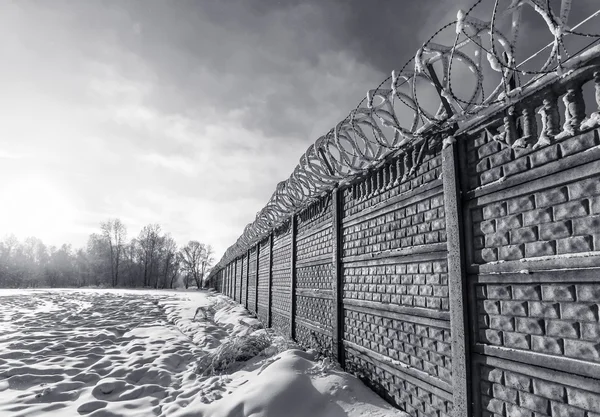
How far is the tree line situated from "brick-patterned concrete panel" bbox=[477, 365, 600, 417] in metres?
49.5

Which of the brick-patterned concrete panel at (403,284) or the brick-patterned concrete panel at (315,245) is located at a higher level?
the brick-patterned concrete panel at (315,245)

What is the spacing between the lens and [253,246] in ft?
39.2

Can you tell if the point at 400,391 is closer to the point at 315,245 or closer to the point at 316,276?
the point at 316,276

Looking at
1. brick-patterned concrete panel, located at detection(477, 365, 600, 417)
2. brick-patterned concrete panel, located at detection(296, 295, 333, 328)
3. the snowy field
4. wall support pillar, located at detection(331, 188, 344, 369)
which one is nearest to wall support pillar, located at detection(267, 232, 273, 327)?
the snowy field

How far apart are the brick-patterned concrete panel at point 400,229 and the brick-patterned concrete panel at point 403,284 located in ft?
0.66

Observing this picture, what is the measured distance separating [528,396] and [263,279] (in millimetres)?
8414

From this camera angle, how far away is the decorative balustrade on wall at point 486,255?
1756mm

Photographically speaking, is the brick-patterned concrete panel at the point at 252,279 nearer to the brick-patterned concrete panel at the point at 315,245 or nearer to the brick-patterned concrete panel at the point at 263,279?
the brick-patterned concrete panel at the point at 263,279

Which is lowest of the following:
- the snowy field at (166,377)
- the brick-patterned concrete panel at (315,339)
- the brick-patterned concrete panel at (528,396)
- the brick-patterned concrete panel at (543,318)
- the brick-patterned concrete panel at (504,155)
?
the snowy field at (166,377)

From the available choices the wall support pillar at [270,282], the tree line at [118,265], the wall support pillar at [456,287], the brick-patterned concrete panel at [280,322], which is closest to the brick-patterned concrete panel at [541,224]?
the wall support pillar at [456,287]

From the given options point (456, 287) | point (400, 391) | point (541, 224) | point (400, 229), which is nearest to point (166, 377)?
point (400, 391)

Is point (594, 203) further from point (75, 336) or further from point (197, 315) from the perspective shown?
point (197, 315)

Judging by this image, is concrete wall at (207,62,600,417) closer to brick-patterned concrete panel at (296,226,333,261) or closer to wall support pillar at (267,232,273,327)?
brick-patterned concrete panel at (296,226,333,261)

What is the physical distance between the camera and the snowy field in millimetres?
3367
